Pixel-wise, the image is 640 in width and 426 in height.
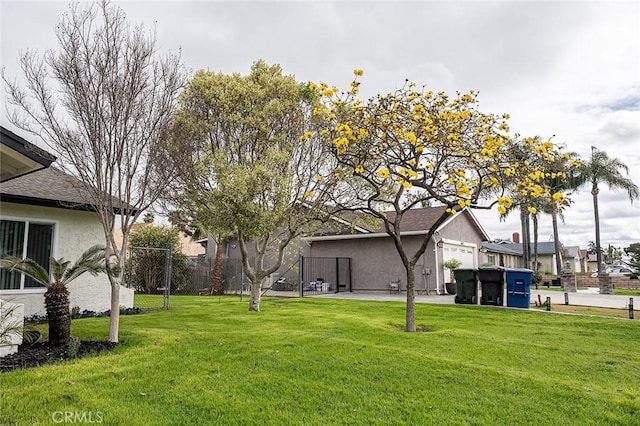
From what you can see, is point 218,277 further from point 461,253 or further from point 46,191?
point 461,253

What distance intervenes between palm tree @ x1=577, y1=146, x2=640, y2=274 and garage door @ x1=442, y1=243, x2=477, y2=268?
11.4m

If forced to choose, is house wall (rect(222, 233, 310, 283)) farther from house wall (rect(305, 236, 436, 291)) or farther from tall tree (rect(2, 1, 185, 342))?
tall tree (rect(2, 1, 185, 342))

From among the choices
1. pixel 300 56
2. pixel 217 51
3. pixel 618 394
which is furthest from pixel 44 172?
pixel 618 394

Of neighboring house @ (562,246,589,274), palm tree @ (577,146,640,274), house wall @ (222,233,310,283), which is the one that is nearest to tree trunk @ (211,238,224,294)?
house wall @ (222,233,310,283)

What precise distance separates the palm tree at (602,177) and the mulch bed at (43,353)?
3261 centimetres

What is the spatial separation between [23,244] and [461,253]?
20736mm

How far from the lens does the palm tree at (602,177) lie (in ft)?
97.1

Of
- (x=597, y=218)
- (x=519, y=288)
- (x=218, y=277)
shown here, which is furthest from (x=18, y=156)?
(x=597, y=218)

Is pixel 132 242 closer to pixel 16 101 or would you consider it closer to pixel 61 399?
pixel 16 101

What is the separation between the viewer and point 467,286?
1551cm

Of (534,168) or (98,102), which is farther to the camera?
(534,168)

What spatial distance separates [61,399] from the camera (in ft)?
15.3

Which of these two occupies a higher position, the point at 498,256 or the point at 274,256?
the point at 498,256

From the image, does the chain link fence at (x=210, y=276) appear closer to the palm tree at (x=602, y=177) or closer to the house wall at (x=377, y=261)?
the house wall at (x=377, y=261)
